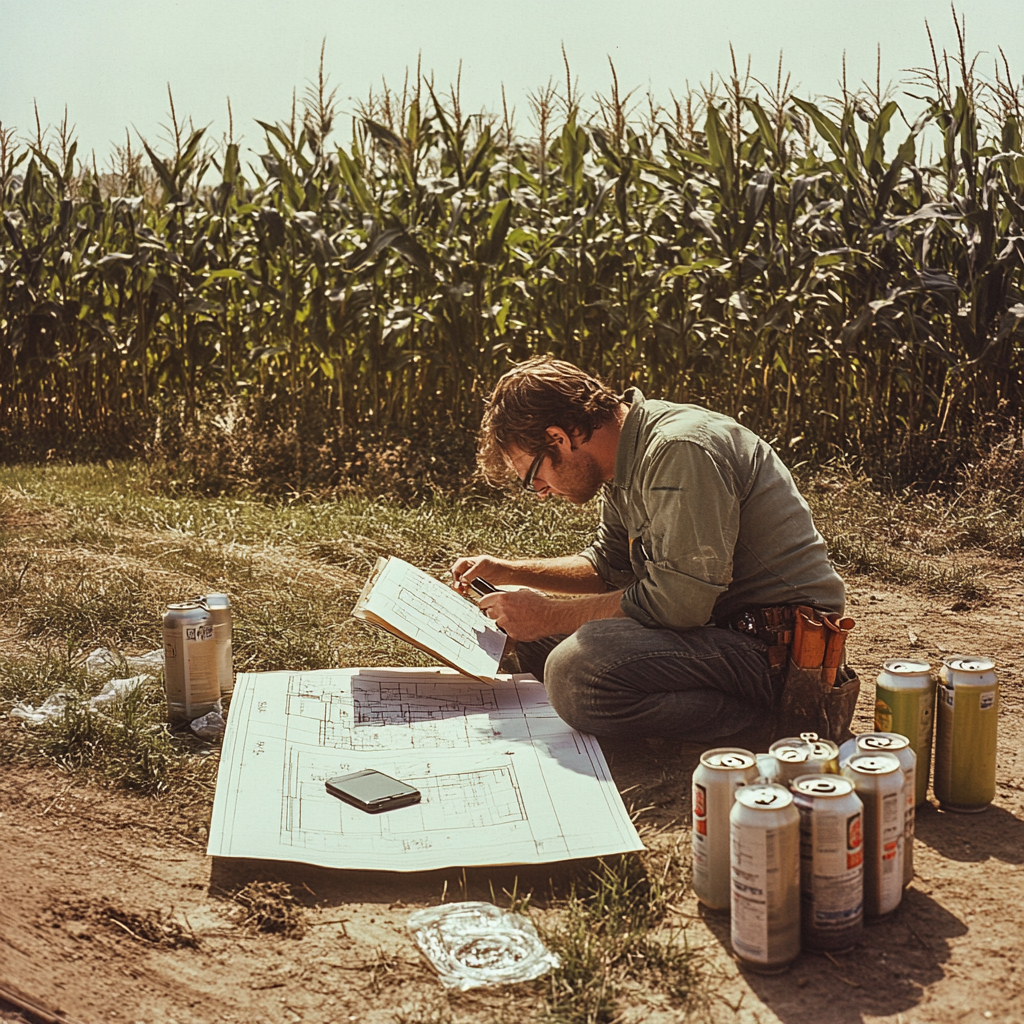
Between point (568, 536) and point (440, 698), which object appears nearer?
point (440, 698)

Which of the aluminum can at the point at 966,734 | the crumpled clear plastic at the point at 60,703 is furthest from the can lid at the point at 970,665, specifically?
the crumpled clear plastic at the point at 60,703

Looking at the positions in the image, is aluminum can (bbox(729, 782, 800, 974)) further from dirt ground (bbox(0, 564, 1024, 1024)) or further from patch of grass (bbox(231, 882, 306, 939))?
patch of grass (bbox(231, 882, 306, 939))

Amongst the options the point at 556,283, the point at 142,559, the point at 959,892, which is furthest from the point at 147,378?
the point at 959,892

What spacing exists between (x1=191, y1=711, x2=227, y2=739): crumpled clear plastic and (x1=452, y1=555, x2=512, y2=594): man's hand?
843 millimetres

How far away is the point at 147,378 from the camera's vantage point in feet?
28.3

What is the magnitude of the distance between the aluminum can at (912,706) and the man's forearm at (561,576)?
1192 millimetres

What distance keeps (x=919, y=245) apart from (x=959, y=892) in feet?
16.2

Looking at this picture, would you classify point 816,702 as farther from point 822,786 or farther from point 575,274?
point 575,274

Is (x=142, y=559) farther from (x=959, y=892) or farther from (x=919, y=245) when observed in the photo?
(x=919, y=245)

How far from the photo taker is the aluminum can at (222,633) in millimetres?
3275

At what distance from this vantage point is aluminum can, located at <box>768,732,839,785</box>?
7.05ft

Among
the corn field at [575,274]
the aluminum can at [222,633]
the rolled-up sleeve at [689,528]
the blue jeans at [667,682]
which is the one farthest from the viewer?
the corn field at [575,274]

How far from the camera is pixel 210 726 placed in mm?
3152

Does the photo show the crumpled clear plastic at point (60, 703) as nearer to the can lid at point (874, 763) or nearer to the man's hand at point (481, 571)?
the man's hand at point (481, 571)
